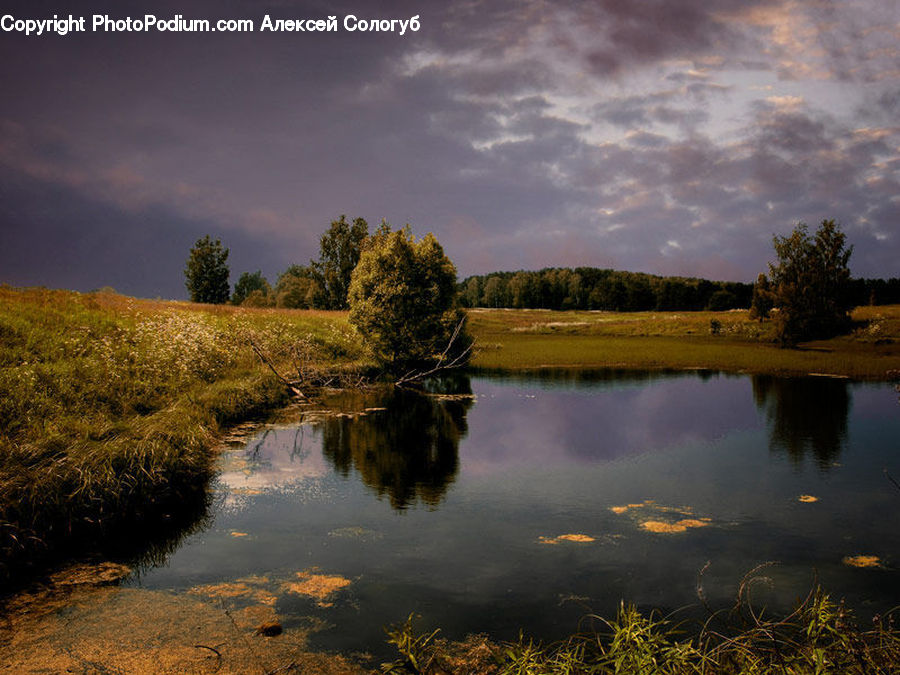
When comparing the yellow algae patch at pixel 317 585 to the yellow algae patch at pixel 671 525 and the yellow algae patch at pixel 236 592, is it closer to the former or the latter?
the yellow algae patch at pixel 236 592

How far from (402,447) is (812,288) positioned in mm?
49250

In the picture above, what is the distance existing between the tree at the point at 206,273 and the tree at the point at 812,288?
68.8 meters

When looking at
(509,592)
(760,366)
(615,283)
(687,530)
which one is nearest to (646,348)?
(760,366)

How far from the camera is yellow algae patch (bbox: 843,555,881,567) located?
10.3 metres

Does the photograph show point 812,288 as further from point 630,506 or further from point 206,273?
point 206,273

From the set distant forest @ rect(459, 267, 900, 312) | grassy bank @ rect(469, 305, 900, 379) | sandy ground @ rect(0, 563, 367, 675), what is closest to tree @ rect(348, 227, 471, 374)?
grassy bank @ rect(469, 305, 900, 379)

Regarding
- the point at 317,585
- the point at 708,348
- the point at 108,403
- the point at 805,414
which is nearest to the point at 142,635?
the point at 317,585

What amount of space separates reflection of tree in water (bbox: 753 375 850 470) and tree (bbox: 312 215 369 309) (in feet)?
139

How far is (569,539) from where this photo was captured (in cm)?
1136

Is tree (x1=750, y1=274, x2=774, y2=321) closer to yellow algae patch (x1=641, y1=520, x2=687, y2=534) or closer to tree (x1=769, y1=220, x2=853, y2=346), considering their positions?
tree (x1=769, y1=220, x2=853, y2=346)

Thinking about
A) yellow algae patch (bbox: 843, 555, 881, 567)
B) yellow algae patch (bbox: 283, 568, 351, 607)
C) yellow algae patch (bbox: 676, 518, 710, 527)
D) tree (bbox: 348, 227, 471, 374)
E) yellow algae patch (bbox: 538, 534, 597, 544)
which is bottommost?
yellow algae patch (bbox: 676, 518, 710, 527)

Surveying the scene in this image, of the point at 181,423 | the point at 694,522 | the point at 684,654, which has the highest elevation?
the point at 181,423

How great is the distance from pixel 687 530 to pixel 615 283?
13742 centimetres

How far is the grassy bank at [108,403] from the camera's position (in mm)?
10688
